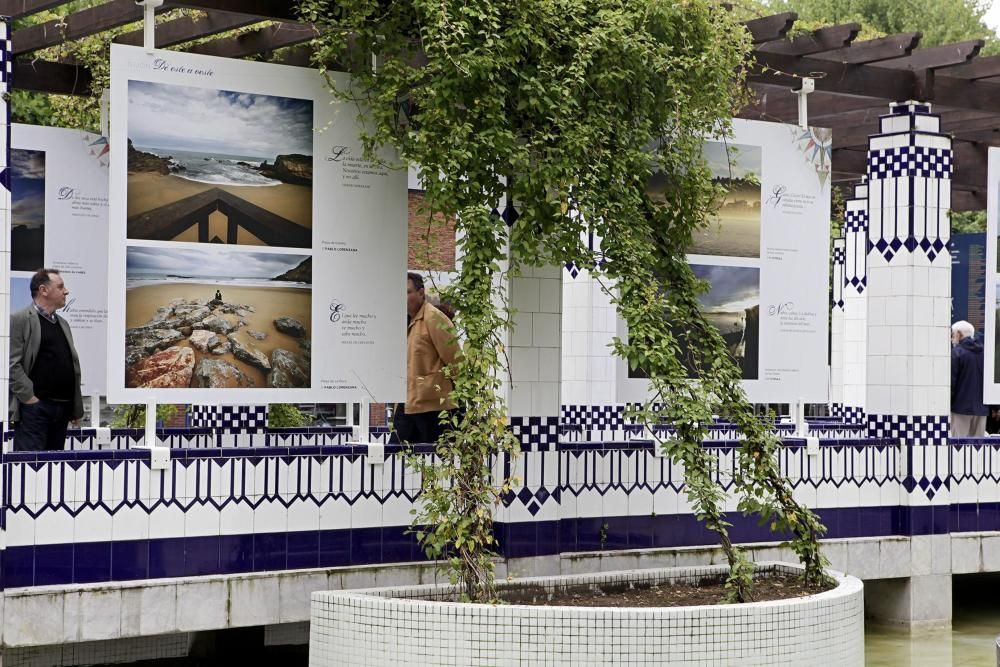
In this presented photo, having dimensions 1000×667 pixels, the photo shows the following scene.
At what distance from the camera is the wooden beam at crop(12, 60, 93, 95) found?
1267 cm

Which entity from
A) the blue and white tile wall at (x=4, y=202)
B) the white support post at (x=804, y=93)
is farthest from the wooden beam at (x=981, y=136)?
the blue and white tile wall at (x=4, y=202)

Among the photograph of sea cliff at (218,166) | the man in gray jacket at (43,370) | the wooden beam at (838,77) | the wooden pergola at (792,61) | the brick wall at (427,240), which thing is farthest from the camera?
the wooden beam at (838,77)

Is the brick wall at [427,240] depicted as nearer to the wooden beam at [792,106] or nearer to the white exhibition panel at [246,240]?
the white exhibition panel at [246,240]

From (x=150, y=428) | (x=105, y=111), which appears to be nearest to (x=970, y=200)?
(x=105, y=111)

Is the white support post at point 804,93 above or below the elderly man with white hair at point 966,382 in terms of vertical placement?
above

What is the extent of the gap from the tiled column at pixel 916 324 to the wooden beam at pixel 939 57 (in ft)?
1.11

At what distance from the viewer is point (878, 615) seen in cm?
1282

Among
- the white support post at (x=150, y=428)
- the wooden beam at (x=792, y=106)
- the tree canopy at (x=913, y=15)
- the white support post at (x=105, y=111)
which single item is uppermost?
the tree canopy at (x=913, y=15)

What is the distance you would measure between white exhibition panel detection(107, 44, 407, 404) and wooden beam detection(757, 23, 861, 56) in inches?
145

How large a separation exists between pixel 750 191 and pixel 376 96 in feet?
11.5

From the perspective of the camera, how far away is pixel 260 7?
32.7 ft

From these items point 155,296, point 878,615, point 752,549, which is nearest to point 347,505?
point 155,296

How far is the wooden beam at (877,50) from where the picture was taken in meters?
12.1

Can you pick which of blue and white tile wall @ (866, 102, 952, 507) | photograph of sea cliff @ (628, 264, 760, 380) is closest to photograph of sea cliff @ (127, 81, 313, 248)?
photograph of sea cliff @ (628, 264, 760, 380)
